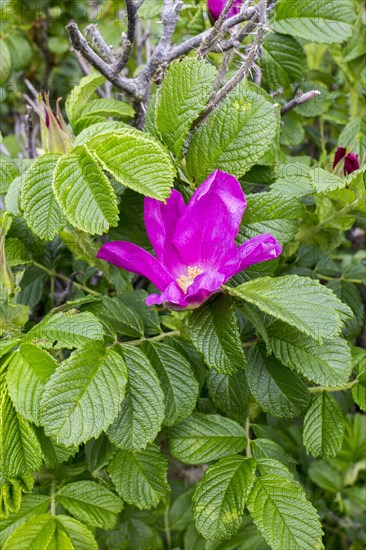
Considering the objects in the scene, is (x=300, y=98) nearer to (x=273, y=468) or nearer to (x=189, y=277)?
(x=189, y=277)

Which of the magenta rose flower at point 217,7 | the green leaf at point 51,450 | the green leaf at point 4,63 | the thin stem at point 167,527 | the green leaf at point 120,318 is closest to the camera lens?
the green leaf at point 51,450

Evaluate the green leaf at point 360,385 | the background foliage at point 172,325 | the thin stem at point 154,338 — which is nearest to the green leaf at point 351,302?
the background foliage at point 172,325

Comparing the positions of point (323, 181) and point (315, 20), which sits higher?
point (315, 20)

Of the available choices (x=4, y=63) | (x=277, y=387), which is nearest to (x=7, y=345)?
(x=277, y=387)

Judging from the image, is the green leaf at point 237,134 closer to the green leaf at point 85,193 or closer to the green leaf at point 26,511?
the green leaf at point 85,193

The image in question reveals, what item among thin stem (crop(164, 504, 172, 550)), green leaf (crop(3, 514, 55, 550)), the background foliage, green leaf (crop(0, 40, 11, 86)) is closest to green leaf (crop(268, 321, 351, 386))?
the background foliage

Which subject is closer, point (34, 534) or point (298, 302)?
point (298, 302)

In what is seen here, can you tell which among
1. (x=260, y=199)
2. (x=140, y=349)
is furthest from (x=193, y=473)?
Answer: (x=260, y=199)

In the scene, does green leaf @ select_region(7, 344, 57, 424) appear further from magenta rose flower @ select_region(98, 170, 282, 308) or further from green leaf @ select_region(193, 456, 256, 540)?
green leaf @ select_region(193, 456, 256, 540)
